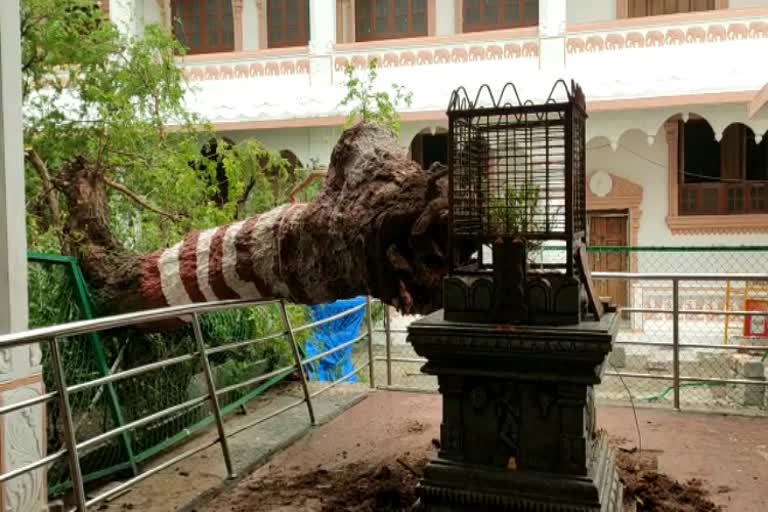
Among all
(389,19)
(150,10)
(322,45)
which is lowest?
(322,45)

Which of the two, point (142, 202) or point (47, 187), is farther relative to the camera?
point (142, 202)

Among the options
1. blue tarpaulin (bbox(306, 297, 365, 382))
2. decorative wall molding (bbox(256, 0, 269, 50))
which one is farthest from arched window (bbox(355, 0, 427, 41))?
blue tarpaulin (bbox(306, 297, 365, 382))

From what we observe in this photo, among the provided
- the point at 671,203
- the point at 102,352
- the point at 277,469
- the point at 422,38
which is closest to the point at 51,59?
the point at 102,352

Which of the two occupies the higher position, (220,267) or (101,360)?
(220,267)

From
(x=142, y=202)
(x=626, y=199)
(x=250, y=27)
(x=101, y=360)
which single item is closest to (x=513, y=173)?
(x=101, y=360)

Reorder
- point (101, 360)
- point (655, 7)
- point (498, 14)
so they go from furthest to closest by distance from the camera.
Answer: point (498, 14), point (655, 7), point (101, 360)

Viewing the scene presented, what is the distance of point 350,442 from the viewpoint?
14.1 ft

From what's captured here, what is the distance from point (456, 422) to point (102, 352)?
250 centimetres

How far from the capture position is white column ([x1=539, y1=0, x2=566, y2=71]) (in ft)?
35.8

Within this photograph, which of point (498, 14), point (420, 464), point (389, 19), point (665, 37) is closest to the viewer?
point (420, 464)

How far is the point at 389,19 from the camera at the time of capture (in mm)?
12953

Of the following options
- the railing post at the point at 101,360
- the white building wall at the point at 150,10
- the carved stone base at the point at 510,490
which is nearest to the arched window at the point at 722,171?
the carved stone base at the point at 510,490

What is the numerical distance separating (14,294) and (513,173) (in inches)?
99.5

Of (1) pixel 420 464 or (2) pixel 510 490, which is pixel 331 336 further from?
(2) pixel 510 490
